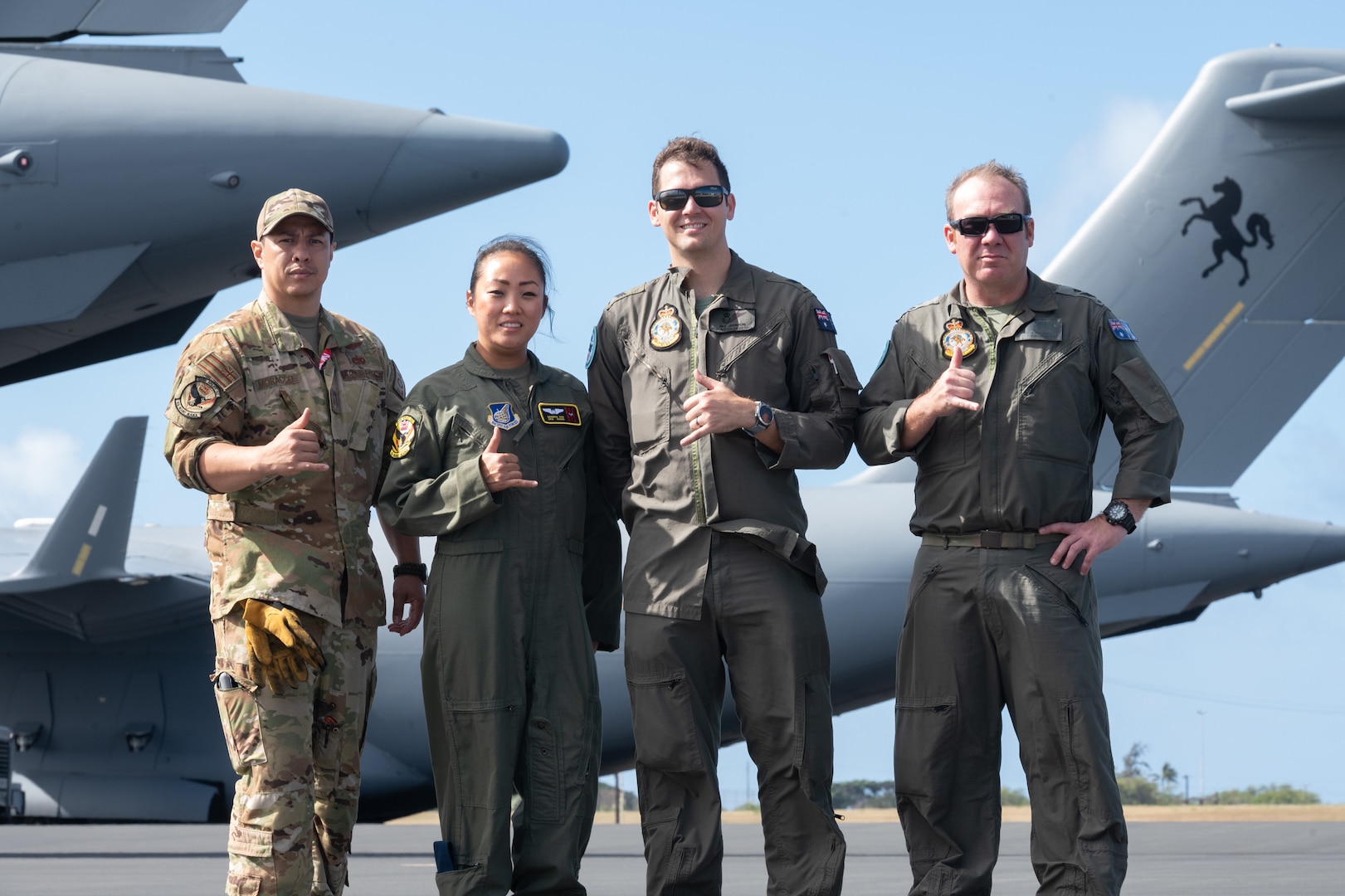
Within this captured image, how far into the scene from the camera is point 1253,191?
32.7ft

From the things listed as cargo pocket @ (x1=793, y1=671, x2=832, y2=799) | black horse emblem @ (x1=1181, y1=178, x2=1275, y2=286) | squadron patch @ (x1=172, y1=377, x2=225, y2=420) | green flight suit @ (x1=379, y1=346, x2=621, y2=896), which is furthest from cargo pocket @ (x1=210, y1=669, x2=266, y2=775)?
black horse emblem @ (x1=1181, y1=178, x2=1275, y2=286)

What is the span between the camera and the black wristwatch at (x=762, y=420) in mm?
3912

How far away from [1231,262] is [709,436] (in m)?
7.01

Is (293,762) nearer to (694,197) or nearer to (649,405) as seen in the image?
(649,405)

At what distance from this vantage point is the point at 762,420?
3.91 meters

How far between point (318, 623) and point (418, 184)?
3.56m

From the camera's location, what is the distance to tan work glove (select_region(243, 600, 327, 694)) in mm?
3738

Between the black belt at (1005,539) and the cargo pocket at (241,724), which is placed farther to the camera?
the black belt at (1005,539)

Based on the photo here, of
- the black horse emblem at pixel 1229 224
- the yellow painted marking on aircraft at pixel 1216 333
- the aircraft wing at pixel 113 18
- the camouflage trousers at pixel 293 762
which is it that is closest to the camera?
the camouflage trousers at pixel 293 762

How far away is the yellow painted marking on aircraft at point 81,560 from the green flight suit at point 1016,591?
314 inches

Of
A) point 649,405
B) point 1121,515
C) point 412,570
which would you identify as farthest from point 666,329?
point 1121,515

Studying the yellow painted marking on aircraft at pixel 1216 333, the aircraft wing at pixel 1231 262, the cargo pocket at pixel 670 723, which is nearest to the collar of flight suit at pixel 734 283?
the cargo pocket at pixel 670 723

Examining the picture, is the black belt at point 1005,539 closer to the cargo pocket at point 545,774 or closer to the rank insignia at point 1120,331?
the rank insignia at point 1120,331

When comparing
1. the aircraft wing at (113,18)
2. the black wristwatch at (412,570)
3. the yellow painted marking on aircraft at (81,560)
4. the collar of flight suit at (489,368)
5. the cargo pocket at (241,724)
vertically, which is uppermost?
the aircraft wing at (113,18)
